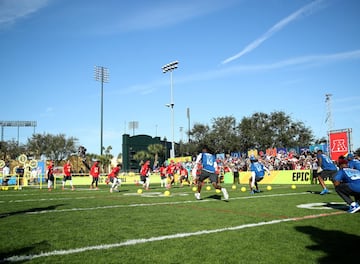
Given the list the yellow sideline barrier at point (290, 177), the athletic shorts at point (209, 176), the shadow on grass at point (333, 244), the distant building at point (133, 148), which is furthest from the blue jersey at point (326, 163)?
the distant building at point (133, 148)

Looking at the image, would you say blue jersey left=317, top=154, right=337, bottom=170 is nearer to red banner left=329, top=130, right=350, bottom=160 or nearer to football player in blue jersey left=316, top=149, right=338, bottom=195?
football player in blue jersey left=316, top=149, right=338, bottom=195

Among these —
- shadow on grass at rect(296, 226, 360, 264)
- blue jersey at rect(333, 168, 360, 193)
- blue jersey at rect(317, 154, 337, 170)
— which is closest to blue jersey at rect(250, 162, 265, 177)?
blue jersey at rect(317, 154, 337, 170)

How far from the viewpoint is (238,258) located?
183 inches

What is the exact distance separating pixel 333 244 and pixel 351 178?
3.94m

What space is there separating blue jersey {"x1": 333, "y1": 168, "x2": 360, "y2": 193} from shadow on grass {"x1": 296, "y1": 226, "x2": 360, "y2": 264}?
2.71 meters

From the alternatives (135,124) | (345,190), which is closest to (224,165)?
(345,190)

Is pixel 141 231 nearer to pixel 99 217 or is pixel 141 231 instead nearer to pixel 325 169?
pixel 99 217

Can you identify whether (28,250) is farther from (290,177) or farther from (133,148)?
(133,148)

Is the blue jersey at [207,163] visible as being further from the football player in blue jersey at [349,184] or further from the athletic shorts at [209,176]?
the football player in blue jersey at [349,184]

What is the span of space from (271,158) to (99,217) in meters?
28.3

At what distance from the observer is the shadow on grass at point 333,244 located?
460cm

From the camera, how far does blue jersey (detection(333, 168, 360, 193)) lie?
8.52 metres

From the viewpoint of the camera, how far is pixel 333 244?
17.5 ft

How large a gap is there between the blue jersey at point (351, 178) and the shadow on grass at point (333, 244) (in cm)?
271
